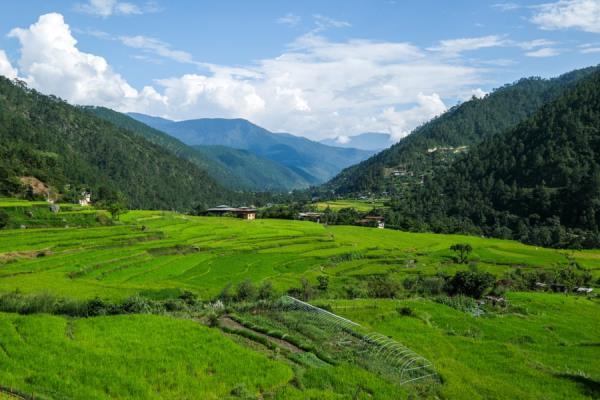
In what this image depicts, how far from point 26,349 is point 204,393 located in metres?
7.63

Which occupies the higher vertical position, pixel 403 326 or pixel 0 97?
pixel 0 97

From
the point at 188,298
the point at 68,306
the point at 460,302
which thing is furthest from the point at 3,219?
the point at 460,302

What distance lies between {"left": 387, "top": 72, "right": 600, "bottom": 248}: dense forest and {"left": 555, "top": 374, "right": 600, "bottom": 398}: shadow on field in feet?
260

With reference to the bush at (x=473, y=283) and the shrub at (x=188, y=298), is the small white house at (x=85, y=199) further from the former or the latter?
the bush at (x=473, y=283)

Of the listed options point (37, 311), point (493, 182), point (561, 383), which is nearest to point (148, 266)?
point (37, 311)

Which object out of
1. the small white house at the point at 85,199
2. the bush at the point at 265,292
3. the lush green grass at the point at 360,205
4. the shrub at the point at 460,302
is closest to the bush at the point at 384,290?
the shrub at the point at 460,302

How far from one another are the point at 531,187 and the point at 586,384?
12308cm

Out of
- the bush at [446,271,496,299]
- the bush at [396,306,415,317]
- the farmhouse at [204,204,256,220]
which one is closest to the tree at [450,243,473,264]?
the bush at [446,271,496,299]

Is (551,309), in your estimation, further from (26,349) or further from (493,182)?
(493,182)

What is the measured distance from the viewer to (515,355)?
24.2m

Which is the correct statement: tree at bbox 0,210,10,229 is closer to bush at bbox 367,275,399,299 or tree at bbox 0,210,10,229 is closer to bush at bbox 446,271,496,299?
bush at bbox 367,275,399,299

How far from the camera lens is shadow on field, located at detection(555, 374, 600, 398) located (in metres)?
20.1

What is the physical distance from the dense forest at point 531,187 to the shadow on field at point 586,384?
260 ft

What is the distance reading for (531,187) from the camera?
13300 cm
